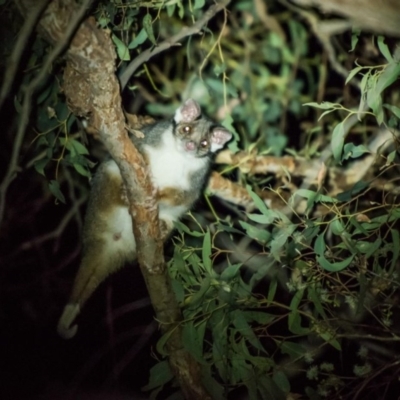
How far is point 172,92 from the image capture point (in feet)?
15.6

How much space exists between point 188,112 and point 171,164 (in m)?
0.42

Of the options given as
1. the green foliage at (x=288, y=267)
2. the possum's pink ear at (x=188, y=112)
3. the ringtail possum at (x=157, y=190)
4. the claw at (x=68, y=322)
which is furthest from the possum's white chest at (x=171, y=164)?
the claw at (x=68, y=322)

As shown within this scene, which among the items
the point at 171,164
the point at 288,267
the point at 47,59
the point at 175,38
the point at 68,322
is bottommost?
the point at 68,322

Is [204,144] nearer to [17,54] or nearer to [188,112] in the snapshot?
[188,112]

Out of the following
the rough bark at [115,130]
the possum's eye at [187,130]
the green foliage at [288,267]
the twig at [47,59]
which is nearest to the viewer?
→ the twig at [47,59]

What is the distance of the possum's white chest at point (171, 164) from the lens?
3.46 metres

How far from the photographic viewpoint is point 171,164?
3.50 meters

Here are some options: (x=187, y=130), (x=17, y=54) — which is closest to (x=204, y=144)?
(x=187, y=130)

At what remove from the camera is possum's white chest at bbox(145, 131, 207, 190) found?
3.46m

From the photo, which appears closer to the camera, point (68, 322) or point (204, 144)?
point (68, 322)

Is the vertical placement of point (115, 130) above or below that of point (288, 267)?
above

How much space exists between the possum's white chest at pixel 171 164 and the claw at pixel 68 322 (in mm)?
873

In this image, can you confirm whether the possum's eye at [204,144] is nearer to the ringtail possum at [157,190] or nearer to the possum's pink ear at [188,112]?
the ringtail possum at [157,190]

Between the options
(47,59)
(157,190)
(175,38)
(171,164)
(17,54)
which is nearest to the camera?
(17,54)
